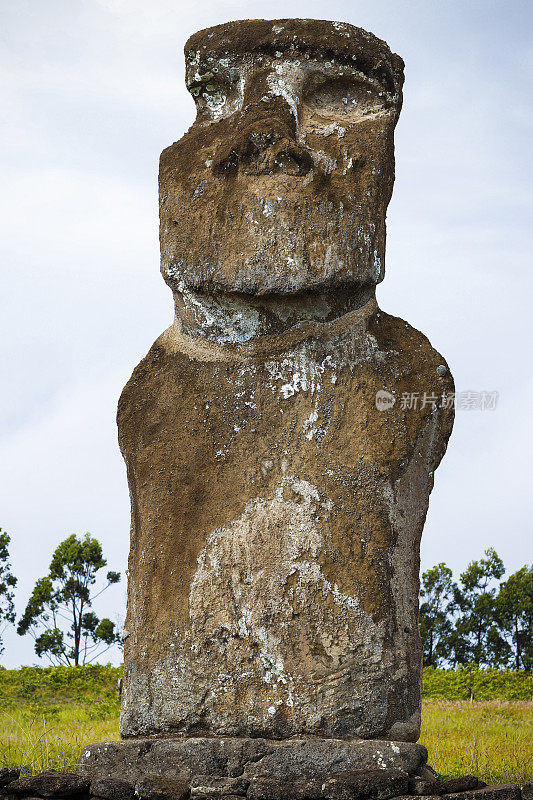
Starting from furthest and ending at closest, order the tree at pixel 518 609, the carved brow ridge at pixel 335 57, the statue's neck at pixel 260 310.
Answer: the tree at pixel 518 609 < the carved brow ridge at pixel 335 57 < the statue's neck at pixel 260 310

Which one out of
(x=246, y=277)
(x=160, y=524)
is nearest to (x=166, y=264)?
(x=246, y=277)

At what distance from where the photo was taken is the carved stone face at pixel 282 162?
5.35 metres

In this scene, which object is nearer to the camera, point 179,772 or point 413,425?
point 179,772

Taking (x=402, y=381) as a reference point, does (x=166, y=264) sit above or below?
above

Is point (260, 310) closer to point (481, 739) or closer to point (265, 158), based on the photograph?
point (265, 158)

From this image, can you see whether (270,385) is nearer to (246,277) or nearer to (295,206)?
(246,277)

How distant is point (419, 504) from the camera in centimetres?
541

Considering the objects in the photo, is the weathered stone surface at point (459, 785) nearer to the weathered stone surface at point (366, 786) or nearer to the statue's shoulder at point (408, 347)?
the weathered stone surface at point (366, 786)

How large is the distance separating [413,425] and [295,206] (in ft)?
4.37

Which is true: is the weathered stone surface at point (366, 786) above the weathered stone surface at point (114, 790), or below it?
above

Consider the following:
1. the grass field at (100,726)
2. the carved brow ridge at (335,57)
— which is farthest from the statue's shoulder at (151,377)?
the grass field at (100,726)

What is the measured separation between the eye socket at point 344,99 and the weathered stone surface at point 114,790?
385 centimetres

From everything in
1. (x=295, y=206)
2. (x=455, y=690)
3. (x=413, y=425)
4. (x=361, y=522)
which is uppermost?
(x=295, y=206)

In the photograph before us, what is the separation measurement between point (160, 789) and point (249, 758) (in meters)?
0.44
